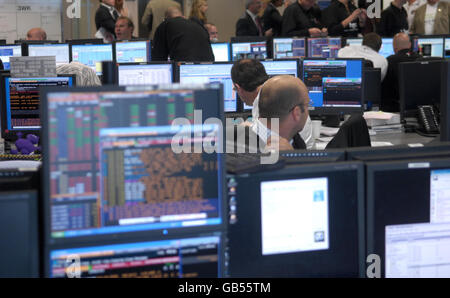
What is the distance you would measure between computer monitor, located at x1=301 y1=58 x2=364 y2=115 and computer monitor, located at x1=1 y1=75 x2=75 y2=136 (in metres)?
1.99

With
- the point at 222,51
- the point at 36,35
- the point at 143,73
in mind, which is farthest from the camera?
the point at 36,35

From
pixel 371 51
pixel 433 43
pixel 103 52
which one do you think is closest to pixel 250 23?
pixel 433 43

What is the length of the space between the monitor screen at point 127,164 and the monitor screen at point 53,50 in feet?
21.3

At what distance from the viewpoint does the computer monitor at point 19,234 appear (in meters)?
1.55

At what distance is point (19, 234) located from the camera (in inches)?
61.2

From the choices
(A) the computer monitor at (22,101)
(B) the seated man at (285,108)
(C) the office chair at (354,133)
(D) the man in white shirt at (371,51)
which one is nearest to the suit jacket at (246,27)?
(D) the man in white shirt at (371,51)

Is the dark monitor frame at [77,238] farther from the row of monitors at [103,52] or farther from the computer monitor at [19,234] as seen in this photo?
the row of monitors at [103,52]

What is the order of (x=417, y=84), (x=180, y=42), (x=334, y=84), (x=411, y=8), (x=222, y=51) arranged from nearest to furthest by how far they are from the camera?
(x=417, y=84)
(x=334, y=84)
(x=180, y=42)
(x=222, y=51)
(x=411, y=8)

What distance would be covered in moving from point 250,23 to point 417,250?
8601 mm

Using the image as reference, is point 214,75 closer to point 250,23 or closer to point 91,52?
point 91,52

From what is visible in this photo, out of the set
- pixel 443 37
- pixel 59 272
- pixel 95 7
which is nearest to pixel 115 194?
pixel 59 272

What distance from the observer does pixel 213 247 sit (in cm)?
167

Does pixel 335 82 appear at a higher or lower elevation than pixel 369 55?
lower
